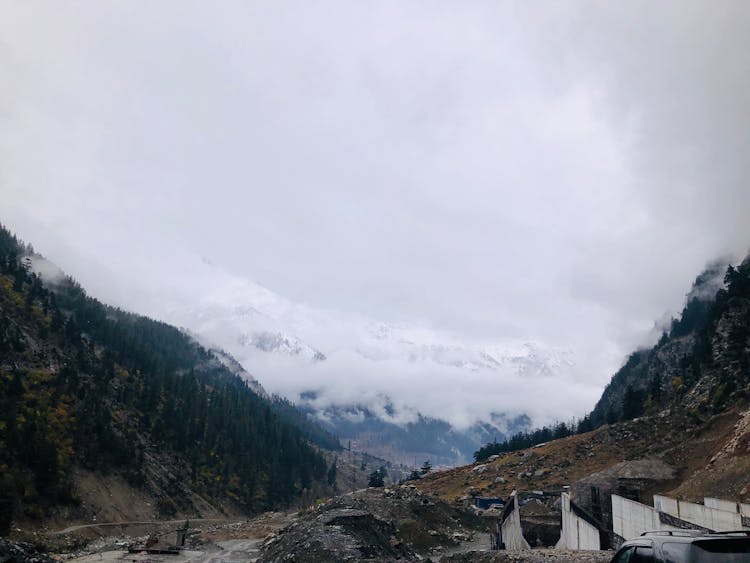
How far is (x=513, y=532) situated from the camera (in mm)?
32250

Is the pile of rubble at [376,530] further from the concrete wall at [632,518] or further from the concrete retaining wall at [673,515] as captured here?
the concrete retaining wall at [673,515]

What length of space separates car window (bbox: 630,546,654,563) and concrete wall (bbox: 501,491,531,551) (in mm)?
25504

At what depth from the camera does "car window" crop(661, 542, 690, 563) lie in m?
6.52

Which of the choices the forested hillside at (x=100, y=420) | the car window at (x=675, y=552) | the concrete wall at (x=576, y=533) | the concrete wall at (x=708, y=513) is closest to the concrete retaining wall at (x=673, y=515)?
the concrete wall at (x=708, y=513)

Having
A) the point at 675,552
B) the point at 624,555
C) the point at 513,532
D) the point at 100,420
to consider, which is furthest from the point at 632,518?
the point at 100,420

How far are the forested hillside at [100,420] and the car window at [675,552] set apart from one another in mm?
47277

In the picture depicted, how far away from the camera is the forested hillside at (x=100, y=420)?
65.8 m

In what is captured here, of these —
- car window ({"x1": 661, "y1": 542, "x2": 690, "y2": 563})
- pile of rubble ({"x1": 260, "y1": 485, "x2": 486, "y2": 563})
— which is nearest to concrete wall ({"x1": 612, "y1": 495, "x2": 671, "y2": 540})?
pile of rubble ({"x1": 260, "y1": 485, "x2": 486, "y2": 563})

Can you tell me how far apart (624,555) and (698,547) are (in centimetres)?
146

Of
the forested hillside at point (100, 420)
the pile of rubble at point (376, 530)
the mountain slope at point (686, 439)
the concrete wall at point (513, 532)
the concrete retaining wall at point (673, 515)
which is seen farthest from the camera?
the forested hillside at point (100, 420)

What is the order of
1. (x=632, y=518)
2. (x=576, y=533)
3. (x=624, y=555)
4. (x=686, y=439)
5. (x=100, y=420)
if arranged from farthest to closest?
(x=100, y=420) → (x=686, y=439) → (x=576, y=533) → (x=632, y=518) → (x=624, y=555)

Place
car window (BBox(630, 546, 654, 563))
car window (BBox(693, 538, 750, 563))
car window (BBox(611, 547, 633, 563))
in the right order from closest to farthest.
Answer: car window (BBox(693, 538, 750, 563)), car window (BBox(630, 546, 654, 563)), car window (BBox(611, 547, 633, 563))

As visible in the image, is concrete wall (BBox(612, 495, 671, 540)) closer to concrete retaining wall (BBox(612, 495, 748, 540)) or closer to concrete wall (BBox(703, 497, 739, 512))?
concrete retaining wall (BBox(612, 495, 748, 540))

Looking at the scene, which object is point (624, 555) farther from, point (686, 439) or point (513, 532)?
Answer: point (686, 439)
